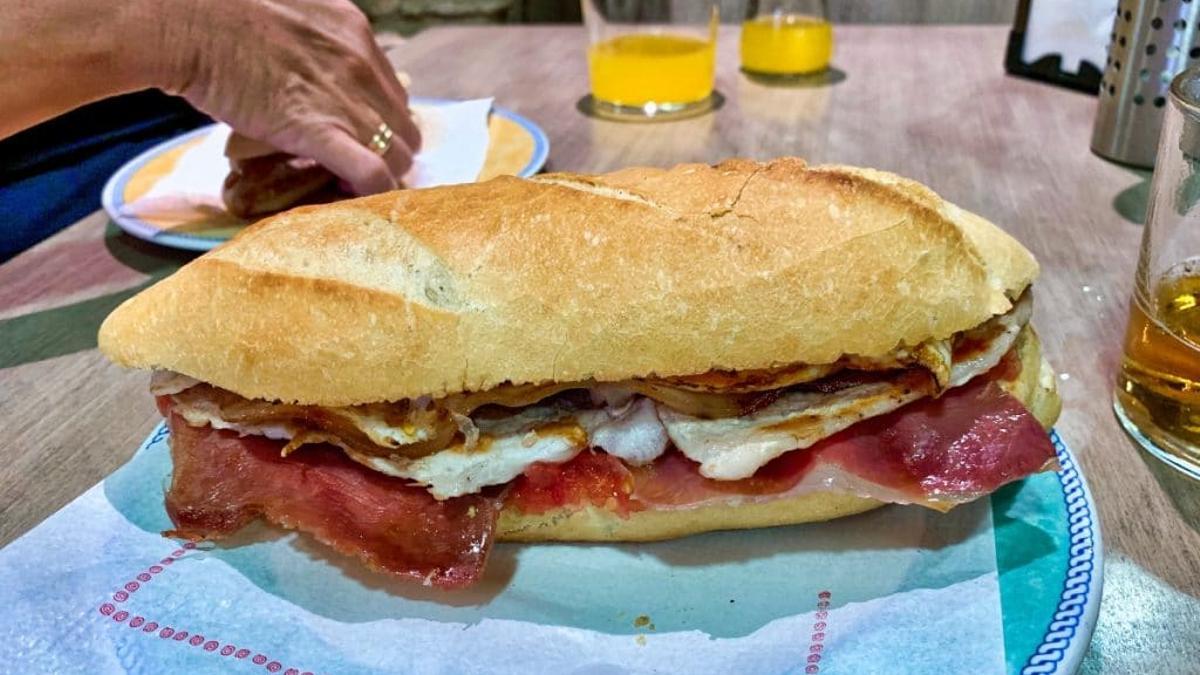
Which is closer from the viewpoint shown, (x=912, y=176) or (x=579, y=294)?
(x=579, y=294)

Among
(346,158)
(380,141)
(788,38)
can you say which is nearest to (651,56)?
(788,38)

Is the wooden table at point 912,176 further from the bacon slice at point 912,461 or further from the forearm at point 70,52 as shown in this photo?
the forearm at point 70,52

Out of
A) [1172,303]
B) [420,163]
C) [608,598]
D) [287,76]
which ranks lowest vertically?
[608,598]

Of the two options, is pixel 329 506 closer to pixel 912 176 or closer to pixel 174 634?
pixel 174 634

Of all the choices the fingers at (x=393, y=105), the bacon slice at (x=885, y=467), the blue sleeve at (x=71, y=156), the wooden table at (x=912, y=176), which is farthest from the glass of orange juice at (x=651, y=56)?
the bacon slice at (x=885, y=467)

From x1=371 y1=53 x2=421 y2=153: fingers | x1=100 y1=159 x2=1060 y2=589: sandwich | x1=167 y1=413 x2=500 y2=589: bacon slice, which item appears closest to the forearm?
x1=371 y1=53 x2=421 y2=153: fingers

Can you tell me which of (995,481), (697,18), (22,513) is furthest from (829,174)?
(697,18)
